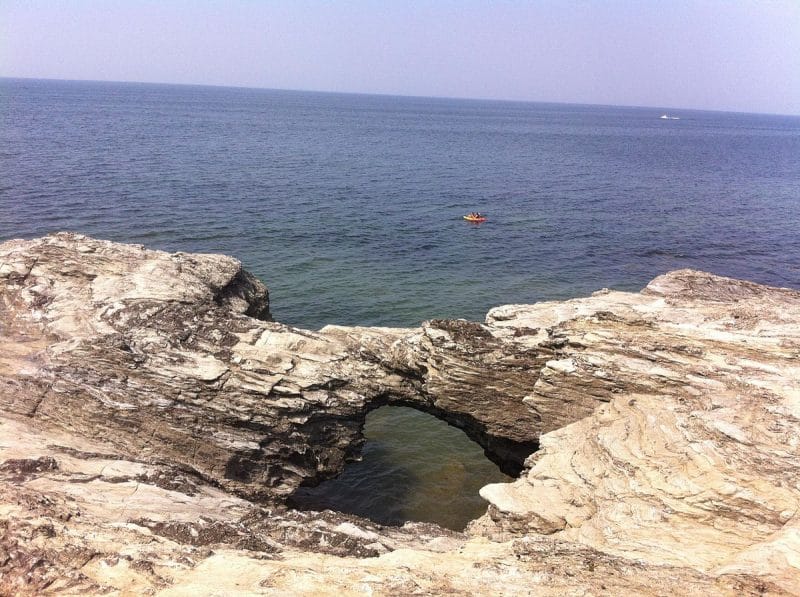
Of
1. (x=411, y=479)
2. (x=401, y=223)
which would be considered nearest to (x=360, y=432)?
(x=411, y=479)

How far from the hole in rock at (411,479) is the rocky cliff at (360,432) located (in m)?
2.13

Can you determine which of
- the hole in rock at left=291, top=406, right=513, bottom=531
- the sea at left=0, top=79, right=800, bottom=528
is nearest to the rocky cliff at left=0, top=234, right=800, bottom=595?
the hole in rock at left=291, top=406, right=513, bottom=531

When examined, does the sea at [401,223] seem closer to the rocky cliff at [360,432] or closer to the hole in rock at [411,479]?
the hole in rock at [411,479]

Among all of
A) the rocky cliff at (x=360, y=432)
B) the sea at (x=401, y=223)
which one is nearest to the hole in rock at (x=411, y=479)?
the sea at (x=401, y=223)

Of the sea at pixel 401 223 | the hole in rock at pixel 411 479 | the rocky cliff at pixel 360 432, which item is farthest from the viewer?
the sea at pixel 401 223

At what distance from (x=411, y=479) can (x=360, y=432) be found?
4.47 m

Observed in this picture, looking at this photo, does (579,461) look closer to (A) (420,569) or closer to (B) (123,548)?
(A) (420,569)

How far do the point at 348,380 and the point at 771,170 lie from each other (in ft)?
416

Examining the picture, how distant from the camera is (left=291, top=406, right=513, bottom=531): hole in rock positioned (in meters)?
22.4

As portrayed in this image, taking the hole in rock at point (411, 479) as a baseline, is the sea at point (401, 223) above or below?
above

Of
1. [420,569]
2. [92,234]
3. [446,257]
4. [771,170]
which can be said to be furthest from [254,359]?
[771,170]

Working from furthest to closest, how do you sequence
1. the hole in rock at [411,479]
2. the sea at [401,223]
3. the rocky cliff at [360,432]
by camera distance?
the sea at [401,223] → the hole in rock at [411,479] → the rocky cliff at [360,432]

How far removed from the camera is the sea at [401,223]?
94.2 ft

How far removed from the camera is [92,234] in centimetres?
4841
